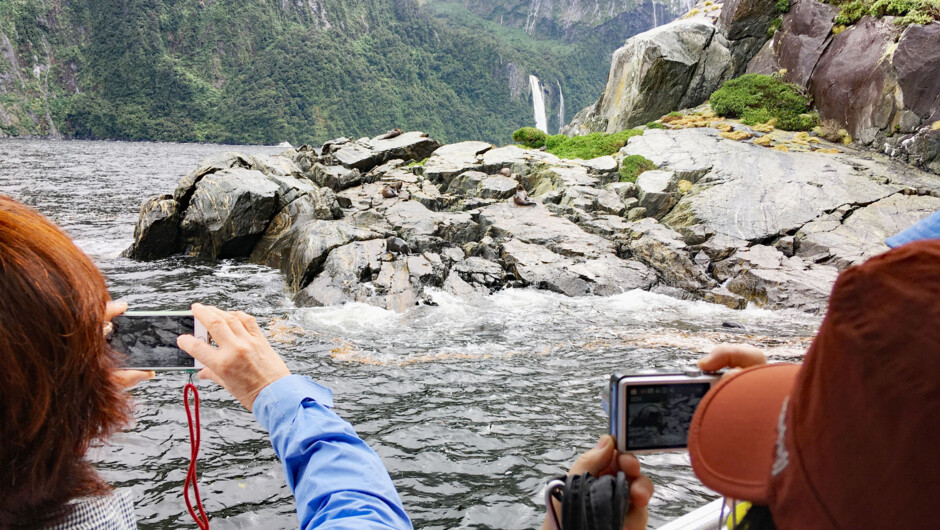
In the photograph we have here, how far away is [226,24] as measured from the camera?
14075 centimetres

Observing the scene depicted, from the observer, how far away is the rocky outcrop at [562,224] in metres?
12.5

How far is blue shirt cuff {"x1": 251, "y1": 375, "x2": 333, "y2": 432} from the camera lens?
1389 mm

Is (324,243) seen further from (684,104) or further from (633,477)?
(684,104)


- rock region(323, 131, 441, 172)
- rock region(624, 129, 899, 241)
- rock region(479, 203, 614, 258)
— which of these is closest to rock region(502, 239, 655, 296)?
rock region(479, 203, 614, 258)

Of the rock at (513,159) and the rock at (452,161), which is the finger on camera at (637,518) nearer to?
the rock at (452,161)

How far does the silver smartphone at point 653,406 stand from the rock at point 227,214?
15191 millimetres

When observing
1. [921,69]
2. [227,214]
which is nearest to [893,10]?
[921,69]

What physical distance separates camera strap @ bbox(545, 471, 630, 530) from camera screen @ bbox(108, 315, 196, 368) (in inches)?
47.1

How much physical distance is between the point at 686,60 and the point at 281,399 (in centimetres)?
2789

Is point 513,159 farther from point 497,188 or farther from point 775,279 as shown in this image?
point 775,279

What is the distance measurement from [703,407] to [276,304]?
37.7 ft

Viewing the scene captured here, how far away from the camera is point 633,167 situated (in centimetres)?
1897

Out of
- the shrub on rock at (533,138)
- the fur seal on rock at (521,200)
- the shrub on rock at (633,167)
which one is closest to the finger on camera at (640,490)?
the fur seal on rock at (521,200)

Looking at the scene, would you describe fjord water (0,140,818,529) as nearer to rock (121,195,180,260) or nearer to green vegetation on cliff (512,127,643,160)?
rock (121,195,180,260)
